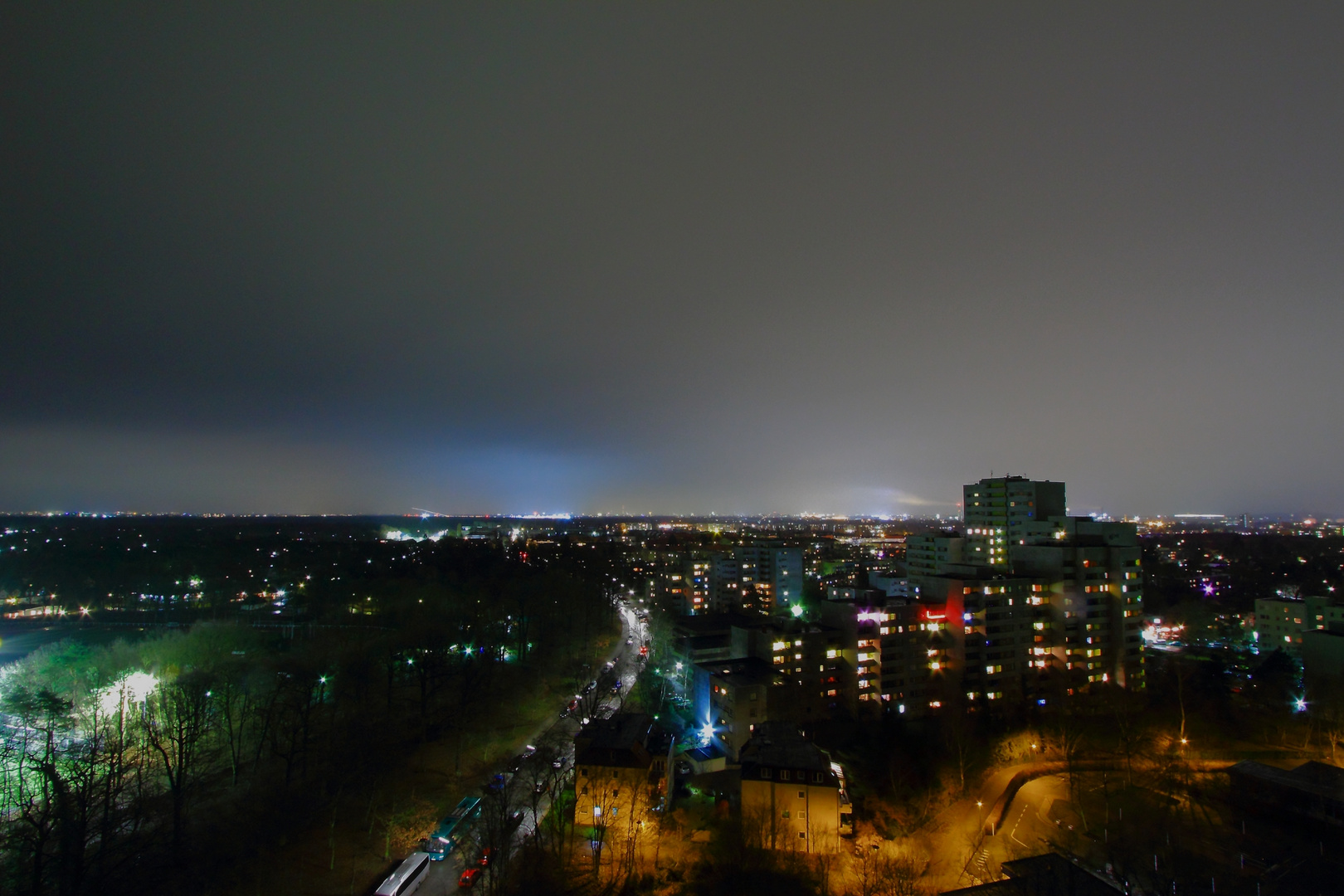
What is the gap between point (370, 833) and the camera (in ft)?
33.0

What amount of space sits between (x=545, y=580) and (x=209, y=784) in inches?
592

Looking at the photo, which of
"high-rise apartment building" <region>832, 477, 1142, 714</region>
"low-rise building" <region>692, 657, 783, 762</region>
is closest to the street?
"low-rise building" <region>692, 657, 783, 762</region>

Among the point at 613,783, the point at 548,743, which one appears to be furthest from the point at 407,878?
the point at 548,743

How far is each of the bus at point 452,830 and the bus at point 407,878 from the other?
235mm

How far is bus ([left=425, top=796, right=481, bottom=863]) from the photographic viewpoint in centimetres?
967

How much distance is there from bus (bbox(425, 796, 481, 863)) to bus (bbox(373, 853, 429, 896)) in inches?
9.2

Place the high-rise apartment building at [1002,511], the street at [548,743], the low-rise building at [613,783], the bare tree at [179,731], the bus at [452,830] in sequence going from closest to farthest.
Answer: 1. the street at [548,743]
2. the bare tree at [179,731]
3. the bus at [452,830]
4. the low-rise building at [613,783]
5. the high-rise apartment building at [1002,511]

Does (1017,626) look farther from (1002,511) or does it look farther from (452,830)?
(452,830)

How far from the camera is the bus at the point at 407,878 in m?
8.59

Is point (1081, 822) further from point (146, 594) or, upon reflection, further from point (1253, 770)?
point (146, 594)

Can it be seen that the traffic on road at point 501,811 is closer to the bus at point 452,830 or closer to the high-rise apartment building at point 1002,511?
the bus at point 452,830

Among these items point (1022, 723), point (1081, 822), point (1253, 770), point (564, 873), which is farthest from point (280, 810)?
point (1253, 770)

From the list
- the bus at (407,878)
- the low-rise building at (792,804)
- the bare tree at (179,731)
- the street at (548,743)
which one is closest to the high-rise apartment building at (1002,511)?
the street at (548,743)

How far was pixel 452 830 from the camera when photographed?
10070mm
